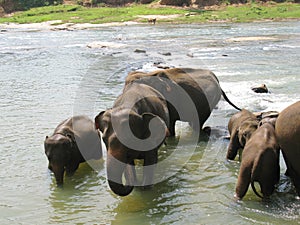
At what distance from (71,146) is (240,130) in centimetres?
238

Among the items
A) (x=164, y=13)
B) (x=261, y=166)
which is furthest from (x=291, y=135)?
(x=164, y=13)

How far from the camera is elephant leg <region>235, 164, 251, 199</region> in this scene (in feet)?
19.3

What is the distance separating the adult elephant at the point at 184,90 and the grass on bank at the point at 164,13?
42463 millimetres

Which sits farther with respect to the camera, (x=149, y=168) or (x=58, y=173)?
(x=58, y=173)

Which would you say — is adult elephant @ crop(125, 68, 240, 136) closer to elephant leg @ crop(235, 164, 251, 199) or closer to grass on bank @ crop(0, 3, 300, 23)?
elephant leg @ crop(235, 164, 251, 199)

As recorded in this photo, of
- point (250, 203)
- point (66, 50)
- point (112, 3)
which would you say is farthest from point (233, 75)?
point (112, 3)

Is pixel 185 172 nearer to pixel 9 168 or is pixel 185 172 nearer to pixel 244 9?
pixel 9 168

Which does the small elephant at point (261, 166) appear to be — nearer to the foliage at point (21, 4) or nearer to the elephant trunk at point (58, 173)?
→ the elephant trunk at point (58, 173)

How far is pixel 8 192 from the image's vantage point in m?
6.86

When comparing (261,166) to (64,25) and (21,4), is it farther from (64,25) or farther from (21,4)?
(21,4)

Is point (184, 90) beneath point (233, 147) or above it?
above

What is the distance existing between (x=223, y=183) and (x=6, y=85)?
1081 centimetres

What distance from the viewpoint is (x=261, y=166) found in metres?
5.82

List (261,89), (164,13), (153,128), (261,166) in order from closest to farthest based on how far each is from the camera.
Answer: (261,166), (153,128), (261,89), (164,13)
